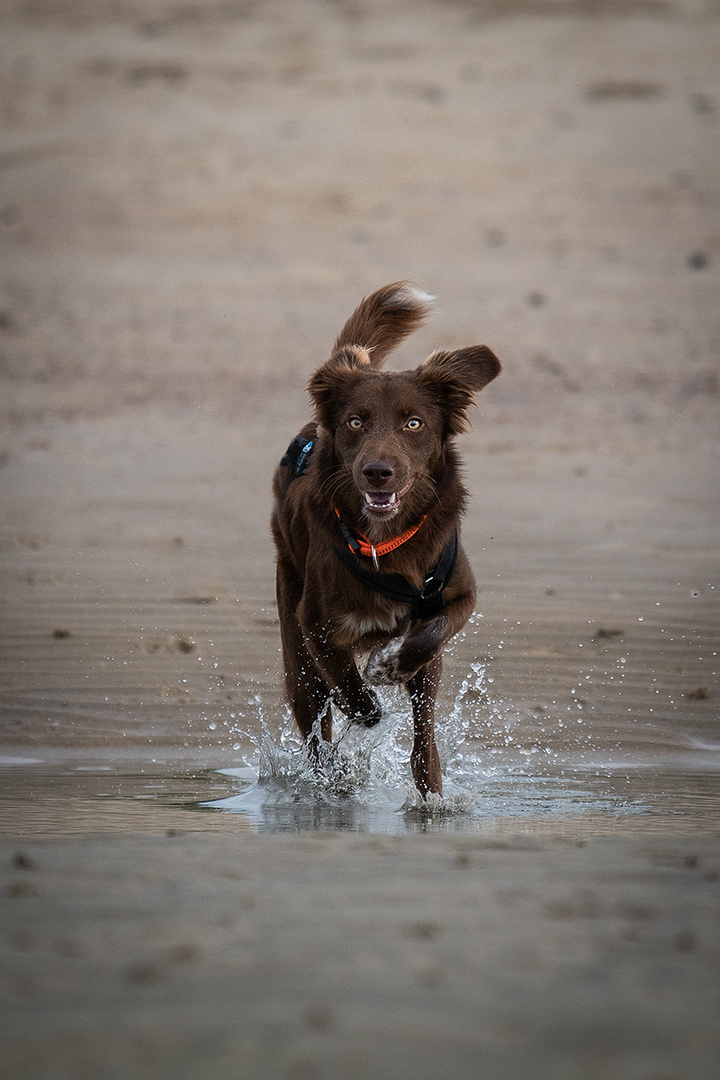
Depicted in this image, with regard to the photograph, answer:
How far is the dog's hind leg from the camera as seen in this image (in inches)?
179

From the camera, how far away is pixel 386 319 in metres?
5.45

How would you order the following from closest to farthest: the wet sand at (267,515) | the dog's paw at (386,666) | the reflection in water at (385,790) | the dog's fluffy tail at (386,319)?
1. the wet sand at (267,515)
2. the reflection in water at (385,790)
3. the dog's paw at (386,666)
4. the dog's fluffy tail at (386,319)

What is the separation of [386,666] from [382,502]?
56cm

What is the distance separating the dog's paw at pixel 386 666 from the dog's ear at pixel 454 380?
0.73m

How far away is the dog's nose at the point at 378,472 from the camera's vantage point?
429cm

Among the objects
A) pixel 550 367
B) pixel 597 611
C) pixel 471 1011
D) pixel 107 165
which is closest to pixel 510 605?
pixel 597 611

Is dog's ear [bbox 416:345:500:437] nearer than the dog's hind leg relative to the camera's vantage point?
No

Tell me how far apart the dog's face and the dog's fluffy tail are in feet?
1.95

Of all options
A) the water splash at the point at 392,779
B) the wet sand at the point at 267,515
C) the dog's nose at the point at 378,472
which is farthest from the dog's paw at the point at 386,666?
the dog's nose at the point at 378,472

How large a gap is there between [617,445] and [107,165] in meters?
9.85

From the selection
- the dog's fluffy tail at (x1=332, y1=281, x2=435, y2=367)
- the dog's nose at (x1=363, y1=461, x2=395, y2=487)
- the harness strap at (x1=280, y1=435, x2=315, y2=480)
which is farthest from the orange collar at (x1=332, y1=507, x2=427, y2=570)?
the dog's fluffy tail at (x1=332, y1=281, x2=435, y2=367)

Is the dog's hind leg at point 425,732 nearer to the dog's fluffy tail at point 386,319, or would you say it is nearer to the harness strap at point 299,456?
the harness strap at point 299,456

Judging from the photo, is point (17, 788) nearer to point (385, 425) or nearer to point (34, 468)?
point (385, 425)

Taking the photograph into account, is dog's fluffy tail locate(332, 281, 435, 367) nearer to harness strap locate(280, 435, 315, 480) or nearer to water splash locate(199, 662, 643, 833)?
harness strap locate(280, 435, 315, 480)
